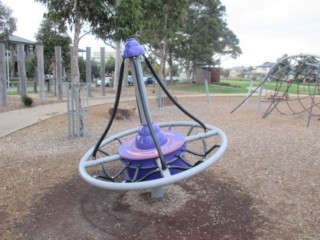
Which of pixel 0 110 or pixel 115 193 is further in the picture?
pixel 0 110

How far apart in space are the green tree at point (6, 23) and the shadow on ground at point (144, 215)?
97.6 ft

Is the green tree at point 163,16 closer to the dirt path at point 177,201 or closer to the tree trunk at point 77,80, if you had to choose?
the tree trunk at point 77,80

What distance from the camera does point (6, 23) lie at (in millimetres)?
29734

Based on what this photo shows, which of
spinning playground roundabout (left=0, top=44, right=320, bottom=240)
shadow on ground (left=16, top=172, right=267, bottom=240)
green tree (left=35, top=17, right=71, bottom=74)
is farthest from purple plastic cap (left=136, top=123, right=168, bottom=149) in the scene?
green tree (left=35, top=17, right=71, bottom=74)

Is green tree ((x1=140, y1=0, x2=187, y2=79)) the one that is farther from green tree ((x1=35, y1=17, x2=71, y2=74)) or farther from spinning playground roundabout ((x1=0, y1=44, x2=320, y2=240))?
spinning playground roundabout ((x1=0, y1=44, x2=320, y2=240))

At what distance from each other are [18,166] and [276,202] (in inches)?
150

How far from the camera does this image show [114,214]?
3.57 m

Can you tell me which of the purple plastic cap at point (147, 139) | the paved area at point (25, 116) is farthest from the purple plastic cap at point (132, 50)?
the paved area at point (25, 116)

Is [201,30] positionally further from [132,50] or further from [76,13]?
[132,50]

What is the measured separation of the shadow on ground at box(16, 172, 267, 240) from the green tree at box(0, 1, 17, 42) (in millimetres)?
29763

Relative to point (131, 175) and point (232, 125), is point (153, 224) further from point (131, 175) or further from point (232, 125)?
point (232, 125)

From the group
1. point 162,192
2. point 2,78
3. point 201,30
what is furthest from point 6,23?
point 162,192

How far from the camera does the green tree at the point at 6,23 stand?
29.5 meters

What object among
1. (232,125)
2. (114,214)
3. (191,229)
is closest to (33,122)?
(232,125)
